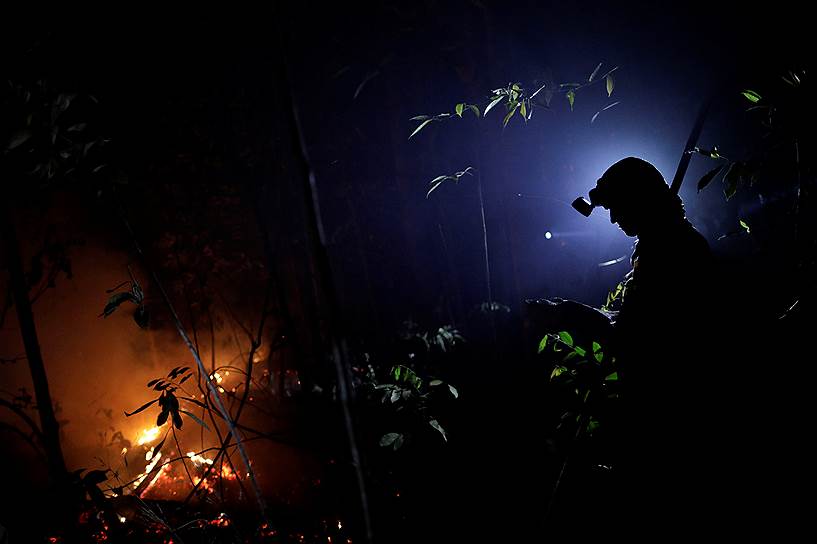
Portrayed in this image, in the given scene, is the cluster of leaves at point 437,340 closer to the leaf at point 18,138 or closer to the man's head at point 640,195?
the man's head at point 640,195

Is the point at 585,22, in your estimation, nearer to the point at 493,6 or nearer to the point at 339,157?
the point at 493,6

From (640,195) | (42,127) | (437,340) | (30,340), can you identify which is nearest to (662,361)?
(640,195)

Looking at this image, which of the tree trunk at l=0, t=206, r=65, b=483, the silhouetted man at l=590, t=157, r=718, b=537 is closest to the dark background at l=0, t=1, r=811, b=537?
the silhouetted man at l=590, t=157, r=718, b=537

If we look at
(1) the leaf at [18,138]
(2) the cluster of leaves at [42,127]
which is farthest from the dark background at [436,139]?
(1) the leaf at [18,138]

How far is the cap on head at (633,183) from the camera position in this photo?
251cm

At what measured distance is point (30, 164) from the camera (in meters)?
3.02

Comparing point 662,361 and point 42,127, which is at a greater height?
point 42,127

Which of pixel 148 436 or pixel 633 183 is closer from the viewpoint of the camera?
pixel 633 183

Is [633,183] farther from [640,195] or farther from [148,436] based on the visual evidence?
[148,436]

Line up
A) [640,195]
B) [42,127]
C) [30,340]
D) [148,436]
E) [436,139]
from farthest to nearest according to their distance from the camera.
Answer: [436,139] < [148,436] < [640,195] < [42,127] < [30,340]

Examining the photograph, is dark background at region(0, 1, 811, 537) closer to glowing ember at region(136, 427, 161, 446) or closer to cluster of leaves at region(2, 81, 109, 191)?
cluster of leaves at region(2, 81, 109, 191)

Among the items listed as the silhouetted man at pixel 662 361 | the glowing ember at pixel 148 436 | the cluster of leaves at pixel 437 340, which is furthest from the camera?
the cluster of leaves at pixel 437 340

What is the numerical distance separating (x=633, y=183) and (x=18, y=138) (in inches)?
153

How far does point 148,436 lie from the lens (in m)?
6.94
